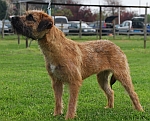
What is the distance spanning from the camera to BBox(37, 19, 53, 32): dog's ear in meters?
6.72

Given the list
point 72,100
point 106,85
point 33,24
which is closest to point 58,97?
point 72,100

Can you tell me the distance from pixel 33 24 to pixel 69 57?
86cm

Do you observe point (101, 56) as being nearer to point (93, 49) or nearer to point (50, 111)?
point (93, 49)

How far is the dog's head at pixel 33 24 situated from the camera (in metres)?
6.66

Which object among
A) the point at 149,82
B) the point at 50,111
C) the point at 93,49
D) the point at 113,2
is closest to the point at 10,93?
the point at 50,111

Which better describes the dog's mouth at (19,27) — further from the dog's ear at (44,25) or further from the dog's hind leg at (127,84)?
the dog's hind leg at (127,84)

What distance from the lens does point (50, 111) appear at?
7781 mm

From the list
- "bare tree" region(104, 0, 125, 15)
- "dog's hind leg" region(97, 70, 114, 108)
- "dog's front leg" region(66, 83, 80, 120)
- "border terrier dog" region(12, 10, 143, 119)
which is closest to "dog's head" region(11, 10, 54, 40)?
"border terrier dog" region(12, 10, 143, 119)

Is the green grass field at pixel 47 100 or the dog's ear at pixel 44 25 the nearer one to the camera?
the dog's ear at pixel 44 25

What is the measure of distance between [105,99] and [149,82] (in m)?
2.88

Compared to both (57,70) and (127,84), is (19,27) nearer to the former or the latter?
(57,70)

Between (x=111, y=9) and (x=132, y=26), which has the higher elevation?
(x=111, y=9)

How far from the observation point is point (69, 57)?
7.05m

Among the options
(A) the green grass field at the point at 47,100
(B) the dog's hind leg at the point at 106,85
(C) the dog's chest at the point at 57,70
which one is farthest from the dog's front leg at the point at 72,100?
(B) the dog's hind leg at the point at 106,85
